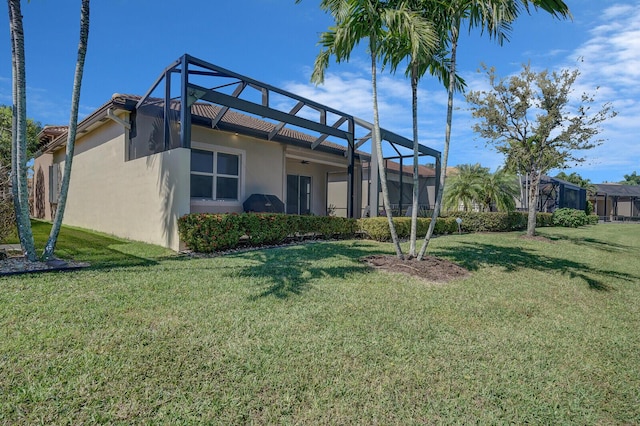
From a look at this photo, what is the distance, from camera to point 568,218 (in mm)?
22641

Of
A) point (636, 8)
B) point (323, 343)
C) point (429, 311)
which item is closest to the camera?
point (323, 343)

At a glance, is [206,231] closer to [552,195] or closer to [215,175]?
[215,175]

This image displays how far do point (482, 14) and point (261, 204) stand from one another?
8306mm

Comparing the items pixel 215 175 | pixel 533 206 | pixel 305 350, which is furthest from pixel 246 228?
pixel 533 206

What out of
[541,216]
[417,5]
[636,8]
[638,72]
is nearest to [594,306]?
[417,5]

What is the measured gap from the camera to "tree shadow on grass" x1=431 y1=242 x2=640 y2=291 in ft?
25.0

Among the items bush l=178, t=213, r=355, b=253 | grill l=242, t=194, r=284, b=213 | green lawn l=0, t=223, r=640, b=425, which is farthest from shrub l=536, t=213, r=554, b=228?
grill l=242, t=194, r=284, b=213

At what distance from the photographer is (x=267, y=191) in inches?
526

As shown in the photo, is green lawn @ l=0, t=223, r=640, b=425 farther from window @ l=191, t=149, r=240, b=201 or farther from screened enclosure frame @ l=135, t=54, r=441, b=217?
window @ l=191, t=149, r=240, b=201

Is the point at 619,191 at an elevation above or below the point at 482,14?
below

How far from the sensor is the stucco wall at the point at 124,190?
8547 millimetres

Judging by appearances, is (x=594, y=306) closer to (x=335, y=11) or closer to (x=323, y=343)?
(x=323, y=343)

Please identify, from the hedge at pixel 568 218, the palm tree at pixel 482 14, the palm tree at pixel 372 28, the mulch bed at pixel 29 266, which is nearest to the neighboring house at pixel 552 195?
the hedge at pixel 568 218

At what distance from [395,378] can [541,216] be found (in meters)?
23.2
